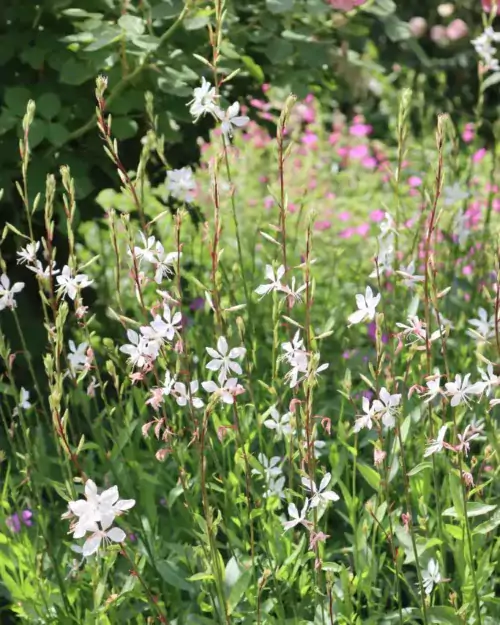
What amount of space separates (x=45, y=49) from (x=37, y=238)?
0.62 metres

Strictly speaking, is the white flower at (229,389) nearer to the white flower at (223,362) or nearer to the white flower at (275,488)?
the white flower at (223,362)

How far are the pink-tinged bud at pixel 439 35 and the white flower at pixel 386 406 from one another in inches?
266

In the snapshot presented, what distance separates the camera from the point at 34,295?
3002 mm

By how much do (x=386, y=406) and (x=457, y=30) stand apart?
664 cm

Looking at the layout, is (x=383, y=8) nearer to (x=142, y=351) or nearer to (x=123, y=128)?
(x=123, y=128)

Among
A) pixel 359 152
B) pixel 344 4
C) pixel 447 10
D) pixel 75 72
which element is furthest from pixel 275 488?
pixel 447 10

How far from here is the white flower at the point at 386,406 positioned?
132cm

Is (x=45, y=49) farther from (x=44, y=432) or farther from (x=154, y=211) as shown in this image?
(x=154, y=211)

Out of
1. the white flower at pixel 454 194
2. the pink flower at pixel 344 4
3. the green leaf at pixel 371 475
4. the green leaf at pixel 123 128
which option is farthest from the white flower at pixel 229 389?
the pink flower at pixel 344 4

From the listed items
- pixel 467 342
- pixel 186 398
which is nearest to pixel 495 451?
pixel 186 398

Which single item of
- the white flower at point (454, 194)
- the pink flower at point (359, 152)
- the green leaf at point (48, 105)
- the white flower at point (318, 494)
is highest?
the green leaf at point (48, 105)

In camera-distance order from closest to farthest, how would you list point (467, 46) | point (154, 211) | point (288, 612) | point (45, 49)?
1. point (288, 612)
2. point (45, 49)
3. point (154, 211)
4. point (467, 46)

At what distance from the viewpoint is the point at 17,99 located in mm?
2498

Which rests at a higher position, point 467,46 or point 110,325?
point 110,325
